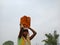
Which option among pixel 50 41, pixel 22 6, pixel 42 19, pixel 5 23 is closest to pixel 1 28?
pixel 5 23

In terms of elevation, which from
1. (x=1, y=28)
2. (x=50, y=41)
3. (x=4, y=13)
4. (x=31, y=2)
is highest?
(x=31, y=2)

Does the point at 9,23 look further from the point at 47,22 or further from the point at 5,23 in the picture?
the point at 47,22

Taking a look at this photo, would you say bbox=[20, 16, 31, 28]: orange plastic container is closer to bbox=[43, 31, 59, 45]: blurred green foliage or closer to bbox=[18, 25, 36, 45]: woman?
bbox=[18, 25, 36, 45]: woman

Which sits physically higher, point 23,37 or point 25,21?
point 25,21

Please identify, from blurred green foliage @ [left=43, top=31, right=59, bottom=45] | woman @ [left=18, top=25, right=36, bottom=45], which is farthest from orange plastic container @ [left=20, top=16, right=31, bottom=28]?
blurred green foliage @ [left=43, top=31, right=59, bottom=45]

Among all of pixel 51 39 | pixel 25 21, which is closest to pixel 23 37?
pixel 25 21

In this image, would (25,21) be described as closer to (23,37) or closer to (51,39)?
(23,37)

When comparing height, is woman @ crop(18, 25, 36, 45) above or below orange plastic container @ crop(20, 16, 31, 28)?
below

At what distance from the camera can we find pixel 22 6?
3.02m

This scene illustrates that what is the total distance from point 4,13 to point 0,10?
0.09m

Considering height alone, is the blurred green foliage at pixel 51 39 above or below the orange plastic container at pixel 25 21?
below

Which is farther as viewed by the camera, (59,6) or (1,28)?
(59,6)

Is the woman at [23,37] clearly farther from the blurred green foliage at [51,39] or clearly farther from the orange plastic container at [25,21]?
the blurred green foliage at [51,39]

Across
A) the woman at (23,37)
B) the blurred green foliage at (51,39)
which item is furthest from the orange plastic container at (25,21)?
the blurred green foliage at (51,39)
